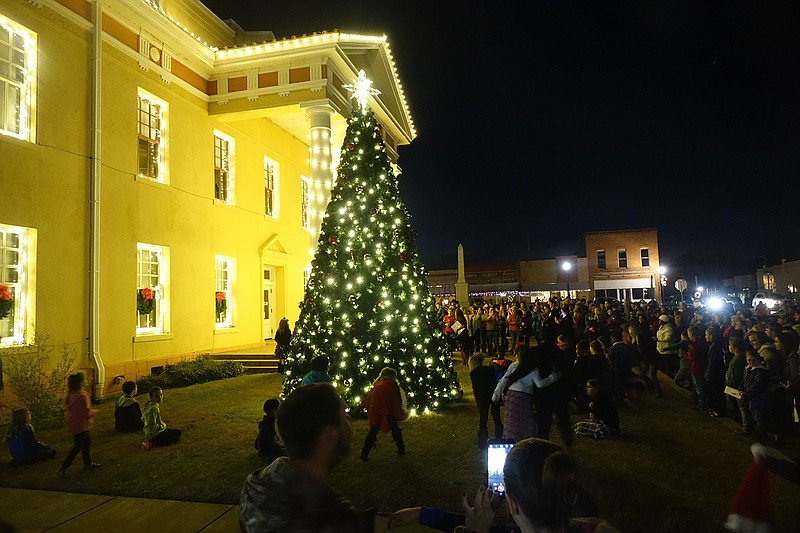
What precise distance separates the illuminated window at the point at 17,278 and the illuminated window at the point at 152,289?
2866mm

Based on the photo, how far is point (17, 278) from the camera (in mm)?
10219

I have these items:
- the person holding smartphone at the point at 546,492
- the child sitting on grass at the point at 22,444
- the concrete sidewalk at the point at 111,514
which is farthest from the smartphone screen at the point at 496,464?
the child sitting on grass at the point at 22,444

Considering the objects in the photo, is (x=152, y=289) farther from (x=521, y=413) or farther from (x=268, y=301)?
(x=521, y=413)

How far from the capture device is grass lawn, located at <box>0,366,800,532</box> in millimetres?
5266

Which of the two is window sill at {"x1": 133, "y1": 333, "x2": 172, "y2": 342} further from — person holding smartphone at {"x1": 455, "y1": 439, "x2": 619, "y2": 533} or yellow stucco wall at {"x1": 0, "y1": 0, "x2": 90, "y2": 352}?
person holding smartphone at {"x1": 455, "y1": 439, "x2": 619, "y2": 533}

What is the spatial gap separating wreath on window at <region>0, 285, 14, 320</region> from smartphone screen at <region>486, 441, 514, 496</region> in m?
9.49

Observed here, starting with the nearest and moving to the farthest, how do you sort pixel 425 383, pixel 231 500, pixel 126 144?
pixel 231 500 < pixel 425 383 < pixel 126 144

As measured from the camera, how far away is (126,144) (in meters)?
12.8

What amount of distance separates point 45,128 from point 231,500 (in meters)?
9.41

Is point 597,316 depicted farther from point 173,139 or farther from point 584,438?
point 173,139

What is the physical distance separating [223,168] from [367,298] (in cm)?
969

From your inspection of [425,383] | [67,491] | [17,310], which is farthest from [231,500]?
[17,310]

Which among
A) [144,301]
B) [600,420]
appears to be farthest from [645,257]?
[144,301]

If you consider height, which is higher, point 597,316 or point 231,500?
point 597,316
